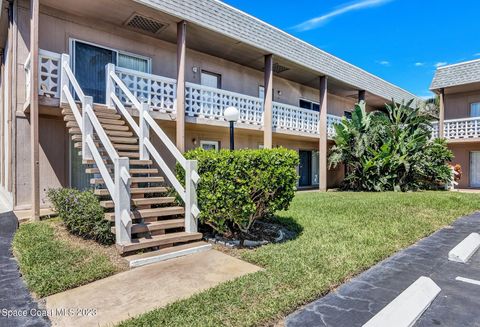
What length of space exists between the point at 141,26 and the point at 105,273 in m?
8.30

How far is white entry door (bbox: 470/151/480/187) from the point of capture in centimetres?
1861

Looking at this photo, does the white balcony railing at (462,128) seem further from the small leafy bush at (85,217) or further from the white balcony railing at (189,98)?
the small leafy bush at (85,217)

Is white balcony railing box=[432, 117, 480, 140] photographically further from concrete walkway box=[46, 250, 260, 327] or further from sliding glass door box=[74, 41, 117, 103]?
sliding glass door box=[74, 41, 117, 103]

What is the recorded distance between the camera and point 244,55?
1270 centimetres

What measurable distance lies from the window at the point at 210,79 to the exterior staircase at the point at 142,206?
18.2 ft

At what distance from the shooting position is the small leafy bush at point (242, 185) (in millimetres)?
5633

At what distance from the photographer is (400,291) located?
4.07 meters

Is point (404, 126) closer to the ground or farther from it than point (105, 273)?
farther from it

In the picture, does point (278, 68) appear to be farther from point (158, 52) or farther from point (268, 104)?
point (158, 52)

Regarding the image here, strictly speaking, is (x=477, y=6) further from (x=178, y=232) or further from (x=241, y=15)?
(x=178, y=232)

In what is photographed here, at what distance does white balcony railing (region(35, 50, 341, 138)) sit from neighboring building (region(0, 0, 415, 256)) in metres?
0.03

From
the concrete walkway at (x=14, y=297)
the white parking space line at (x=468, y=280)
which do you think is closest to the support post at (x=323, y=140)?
the white parking space line at (x=468, y=280)

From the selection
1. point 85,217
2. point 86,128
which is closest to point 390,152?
point 86,128

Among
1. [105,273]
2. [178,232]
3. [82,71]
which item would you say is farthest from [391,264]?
[82,71]
